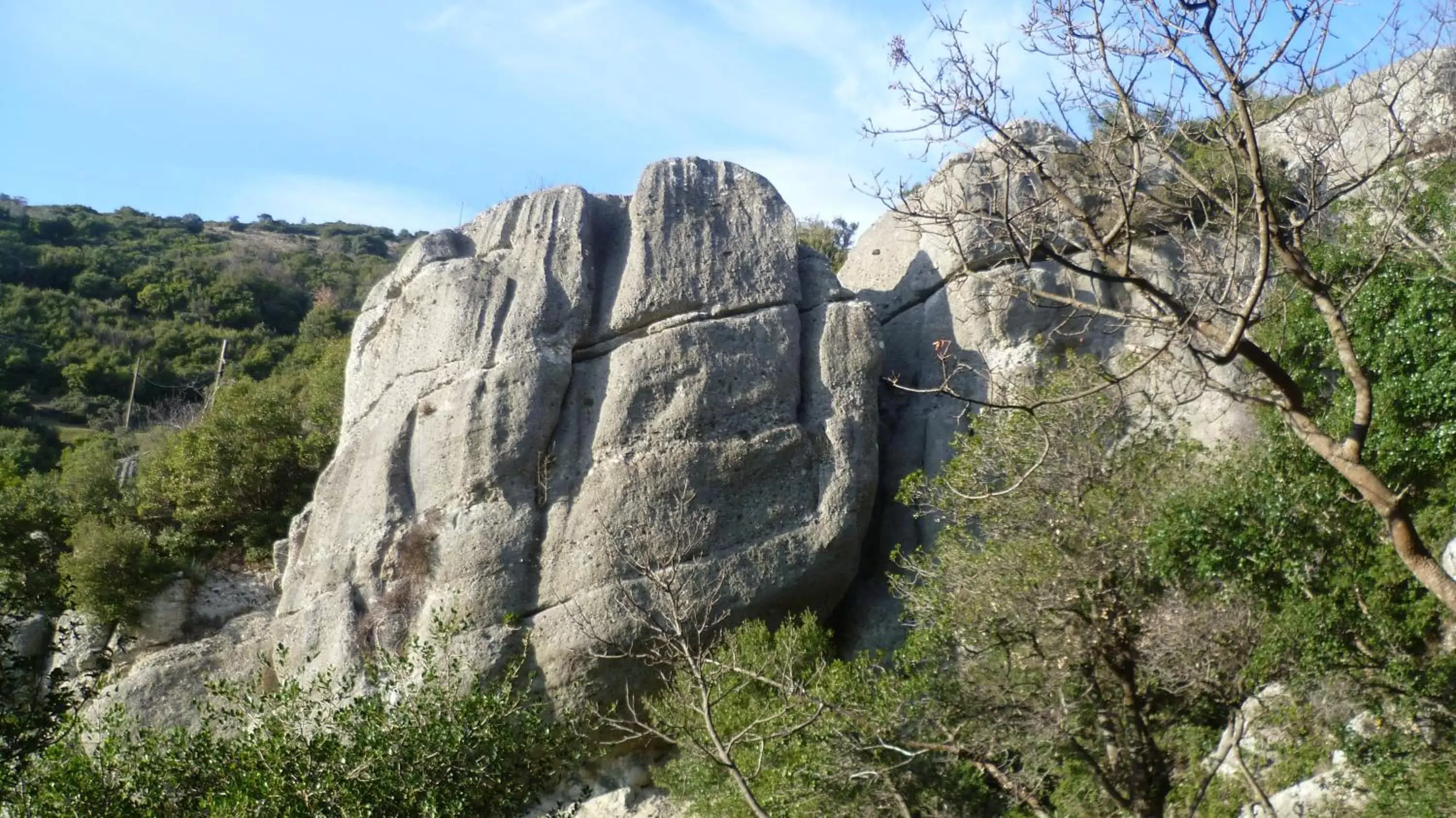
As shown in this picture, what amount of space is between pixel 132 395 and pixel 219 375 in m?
3.65

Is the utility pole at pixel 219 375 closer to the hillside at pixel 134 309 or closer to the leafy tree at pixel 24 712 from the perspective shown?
the hillside at pixel 134 309

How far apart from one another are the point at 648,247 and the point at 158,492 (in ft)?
35.3

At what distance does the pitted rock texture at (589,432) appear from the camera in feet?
58.6

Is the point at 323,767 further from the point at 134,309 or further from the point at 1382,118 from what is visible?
the point at 134,309

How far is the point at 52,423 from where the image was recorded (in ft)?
131

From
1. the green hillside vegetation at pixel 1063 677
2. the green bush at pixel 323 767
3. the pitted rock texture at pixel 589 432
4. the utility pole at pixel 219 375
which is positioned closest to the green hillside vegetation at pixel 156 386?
the utility pole at pixel 219 375

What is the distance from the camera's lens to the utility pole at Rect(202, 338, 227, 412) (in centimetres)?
3403

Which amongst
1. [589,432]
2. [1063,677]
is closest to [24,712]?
[589,432]

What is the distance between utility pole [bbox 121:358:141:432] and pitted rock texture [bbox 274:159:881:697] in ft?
67.4

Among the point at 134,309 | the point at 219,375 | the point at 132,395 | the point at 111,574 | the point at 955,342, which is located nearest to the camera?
the point at 111,574

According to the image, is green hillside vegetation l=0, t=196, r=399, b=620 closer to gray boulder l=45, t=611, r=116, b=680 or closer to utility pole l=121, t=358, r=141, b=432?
utility pole l=121, t=358, r=141, b=432

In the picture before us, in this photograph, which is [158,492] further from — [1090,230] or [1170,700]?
[1090,230]

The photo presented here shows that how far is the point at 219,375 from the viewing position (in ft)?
127

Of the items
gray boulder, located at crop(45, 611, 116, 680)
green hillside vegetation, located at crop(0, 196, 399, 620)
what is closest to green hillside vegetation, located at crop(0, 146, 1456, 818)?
gray boulder, located at crop(45, 611, 116, 680)
